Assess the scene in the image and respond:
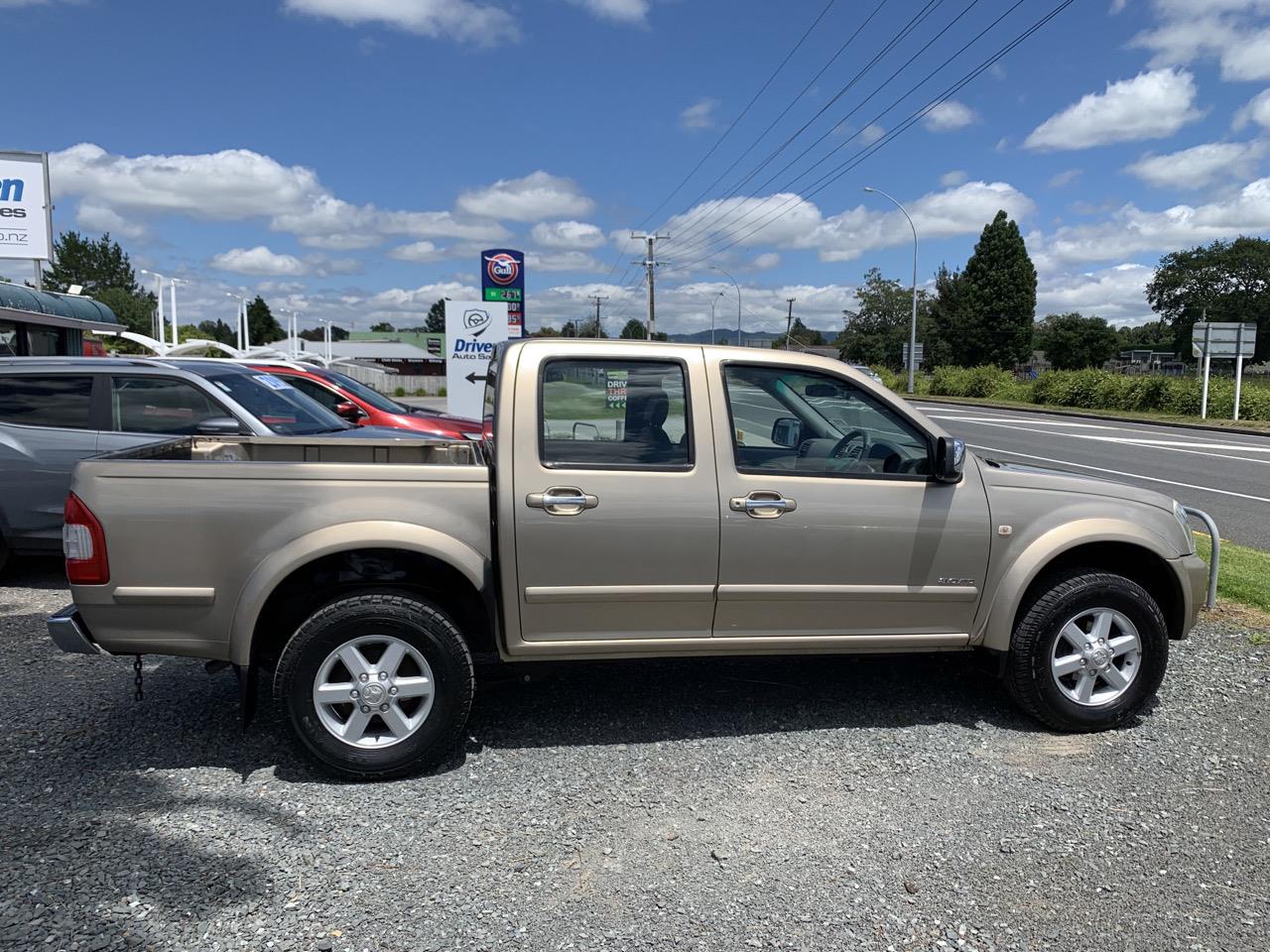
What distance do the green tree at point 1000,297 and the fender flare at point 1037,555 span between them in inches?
2799

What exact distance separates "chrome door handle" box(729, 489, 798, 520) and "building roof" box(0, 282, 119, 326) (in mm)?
19180

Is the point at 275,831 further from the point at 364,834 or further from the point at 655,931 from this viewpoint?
the point at 655,931

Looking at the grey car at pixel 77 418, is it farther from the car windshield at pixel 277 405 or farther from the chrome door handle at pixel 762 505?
the chrome door handle at pixel 762 505

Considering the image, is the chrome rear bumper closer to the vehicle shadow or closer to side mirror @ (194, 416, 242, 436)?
the vehicle shadow

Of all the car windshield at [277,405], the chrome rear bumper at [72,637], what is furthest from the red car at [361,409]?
the chrome rear bumper at [72,637]

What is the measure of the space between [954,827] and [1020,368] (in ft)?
253

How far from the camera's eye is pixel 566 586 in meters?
3.67

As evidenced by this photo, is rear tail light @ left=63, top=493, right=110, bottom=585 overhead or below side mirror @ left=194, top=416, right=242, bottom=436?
below

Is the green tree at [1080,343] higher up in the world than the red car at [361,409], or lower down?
higher up

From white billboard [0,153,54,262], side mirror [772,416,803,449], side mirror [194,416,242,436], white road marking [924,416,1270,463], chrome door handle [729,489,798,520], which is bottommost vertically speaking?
white road marking [924,416,1270,463]

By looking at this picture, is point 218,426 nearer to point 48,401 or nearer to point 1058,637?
point 48,401

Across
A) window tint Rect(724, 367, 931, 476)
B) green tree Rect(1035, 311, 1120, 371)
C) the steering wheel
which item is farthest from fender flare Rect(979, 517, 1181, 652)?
green tree Rect(1035, 311, 1120, 371)

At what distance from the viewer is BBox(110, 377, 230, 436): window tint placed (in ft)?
22.5

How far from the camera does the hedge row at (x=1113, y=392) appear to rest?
2970cm
